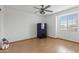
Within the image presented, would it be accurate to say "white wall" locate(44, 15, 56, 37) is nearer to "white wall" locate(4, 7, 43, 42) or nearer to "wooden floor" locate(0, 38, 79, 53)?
"wooden floor" locate(0, 38, 79, 53)

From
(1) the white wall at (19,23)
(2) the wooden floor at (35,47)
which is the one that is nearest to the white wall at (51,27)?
(2) the wooden floor at (35,47)

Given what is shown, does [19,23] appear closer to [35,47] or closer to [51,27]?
[35,47]

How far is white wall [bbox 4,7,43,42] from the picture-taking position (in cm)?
134

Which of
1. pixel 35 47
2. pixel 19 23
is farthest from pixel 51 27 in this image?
pixel 19 23

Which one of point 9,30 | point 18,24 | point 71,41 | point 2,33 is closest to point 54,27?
point 71,41

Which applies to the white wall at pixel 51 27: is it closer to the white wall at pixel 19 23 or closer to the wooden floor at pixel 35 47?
the wooden floor at pixel 35 47

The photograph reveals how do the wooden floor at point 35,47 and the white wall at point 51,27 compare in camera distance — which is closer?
the wooden floor at point 35,47

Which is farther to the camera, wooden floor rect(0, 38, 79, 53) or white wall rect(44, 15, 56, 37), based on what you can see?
white wall rect(44, 15, 56, 37)

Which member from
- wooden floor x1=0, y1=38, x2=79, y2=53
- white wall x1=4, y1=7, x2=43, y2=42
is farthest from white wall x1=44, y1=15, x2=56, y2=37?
white wall x1=4, y1=7, x2=43, y2=42

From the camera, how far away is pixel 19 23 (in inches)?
57.5

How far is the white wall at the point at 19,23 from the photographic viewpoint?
1.34m

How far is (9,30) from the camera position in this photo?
136cm

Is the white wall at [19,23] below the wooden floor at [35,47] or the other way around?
the other way around

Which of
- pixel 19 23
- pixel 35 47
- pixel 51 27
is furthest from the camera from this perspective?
pixel 51 27
